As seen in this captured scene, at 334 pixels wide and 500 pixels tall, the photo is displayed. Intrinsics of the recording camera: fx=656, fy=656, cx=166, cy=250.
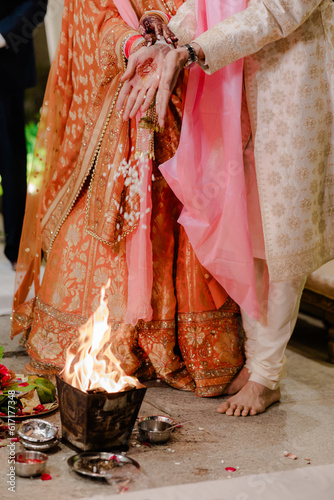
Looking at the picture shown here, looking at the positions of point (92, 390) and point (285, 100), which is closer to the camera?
point (92, 390)

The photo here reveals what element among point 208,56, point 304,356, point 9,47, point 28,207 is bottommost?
point 304,356

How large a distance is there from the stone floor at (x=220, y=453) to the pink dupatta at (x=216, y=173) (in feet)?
1.39

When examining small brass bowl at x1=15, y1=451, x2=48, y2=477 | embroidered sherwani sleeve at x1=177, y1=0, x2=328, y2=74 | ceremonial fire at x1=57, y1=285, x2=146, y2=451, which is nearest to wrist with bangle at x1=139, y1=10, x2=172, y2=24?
embroidered sherwani sleeve at x1=177, y1=0, x2=328, y2=74

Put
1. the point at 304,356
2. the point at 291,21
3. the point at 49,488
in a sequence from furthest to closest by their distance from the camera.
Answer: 1. the point at 304,356
2. the point at 291,21
3. the point at 49,488

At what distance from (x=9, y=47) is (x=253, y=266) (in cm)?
305

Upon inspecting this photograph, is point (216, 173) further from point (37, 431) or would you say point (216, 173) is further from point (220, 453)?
point (37, 431)

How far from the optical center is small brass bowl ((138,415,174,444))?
210 centimetres

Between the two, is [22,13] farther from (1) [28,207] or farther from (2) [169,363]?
(2) [169,363]

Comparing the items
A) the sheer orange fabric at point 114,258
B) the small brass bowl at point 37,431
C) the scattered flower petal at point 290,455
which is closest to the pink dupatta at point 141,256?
the sheer orange fabric at point 114,258

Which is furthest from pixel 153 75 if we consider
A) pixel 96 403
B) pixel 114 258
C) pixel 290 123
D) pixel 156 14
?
pixel 96 403

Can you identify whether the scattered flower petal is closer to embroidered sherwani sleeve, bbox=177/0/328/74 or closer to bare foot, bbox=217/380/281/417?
bare foot, bbox=217/380/281/417

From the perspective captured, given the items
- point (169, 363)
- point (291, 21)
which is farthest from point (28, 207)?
point (291, 21)

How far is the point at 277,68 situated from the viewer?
2318mm

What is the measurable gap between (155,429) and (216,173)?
0.95m
